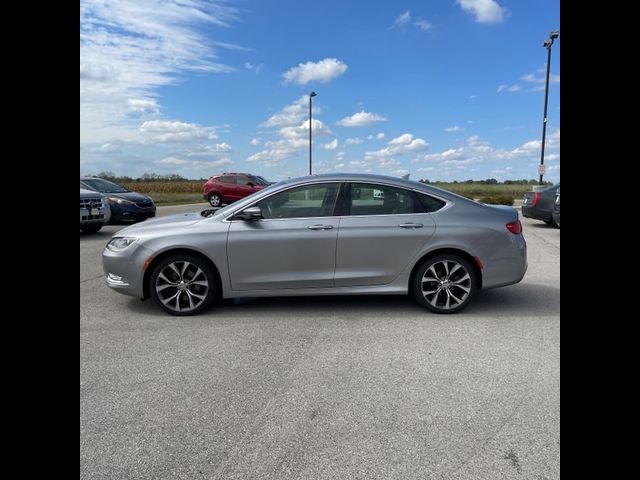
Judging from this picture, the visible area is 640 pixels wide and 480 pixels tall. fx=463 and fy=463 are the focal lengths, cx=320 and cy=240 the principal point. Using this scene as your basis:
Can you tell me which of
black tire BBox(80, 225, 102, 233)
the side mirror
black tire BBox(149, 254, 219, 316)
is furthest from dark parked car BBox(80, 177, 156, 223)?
the side mirror

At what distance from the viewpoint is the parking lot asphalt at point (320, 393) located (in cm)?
250

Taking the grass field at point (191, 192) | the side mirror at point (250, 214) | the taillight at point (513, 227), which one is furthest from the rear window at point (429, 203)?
the grass field at point (191, 192)

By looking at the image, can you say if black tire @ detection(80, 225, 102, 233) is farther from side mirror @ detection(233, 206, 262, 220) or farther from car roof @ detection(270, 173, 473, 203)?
car roof @ detection(270, 173, 473, 203)

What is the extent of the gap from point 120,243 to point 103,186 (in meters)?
10.6

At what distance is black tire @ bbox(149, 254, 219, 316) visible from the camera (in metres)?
5.22

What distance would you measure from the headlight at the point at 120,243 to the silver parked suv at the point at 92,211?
263 inches

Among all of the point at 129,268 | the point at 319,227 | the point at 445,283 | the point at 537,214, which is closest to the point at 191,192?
the point at 537,214

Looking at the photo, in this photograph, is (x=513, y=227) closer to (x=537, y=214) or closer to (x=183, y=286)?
(x=183, y=286)

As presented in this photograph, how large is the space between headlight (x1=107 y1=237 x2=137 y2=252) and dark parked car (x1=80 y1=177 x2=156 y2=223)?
9126 millimetres

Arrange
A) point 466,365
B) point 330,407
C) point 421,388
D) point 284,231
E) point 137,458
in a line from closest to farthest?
point 137,458
point 330,407
point 421,388
point 466,365
point 284,231
